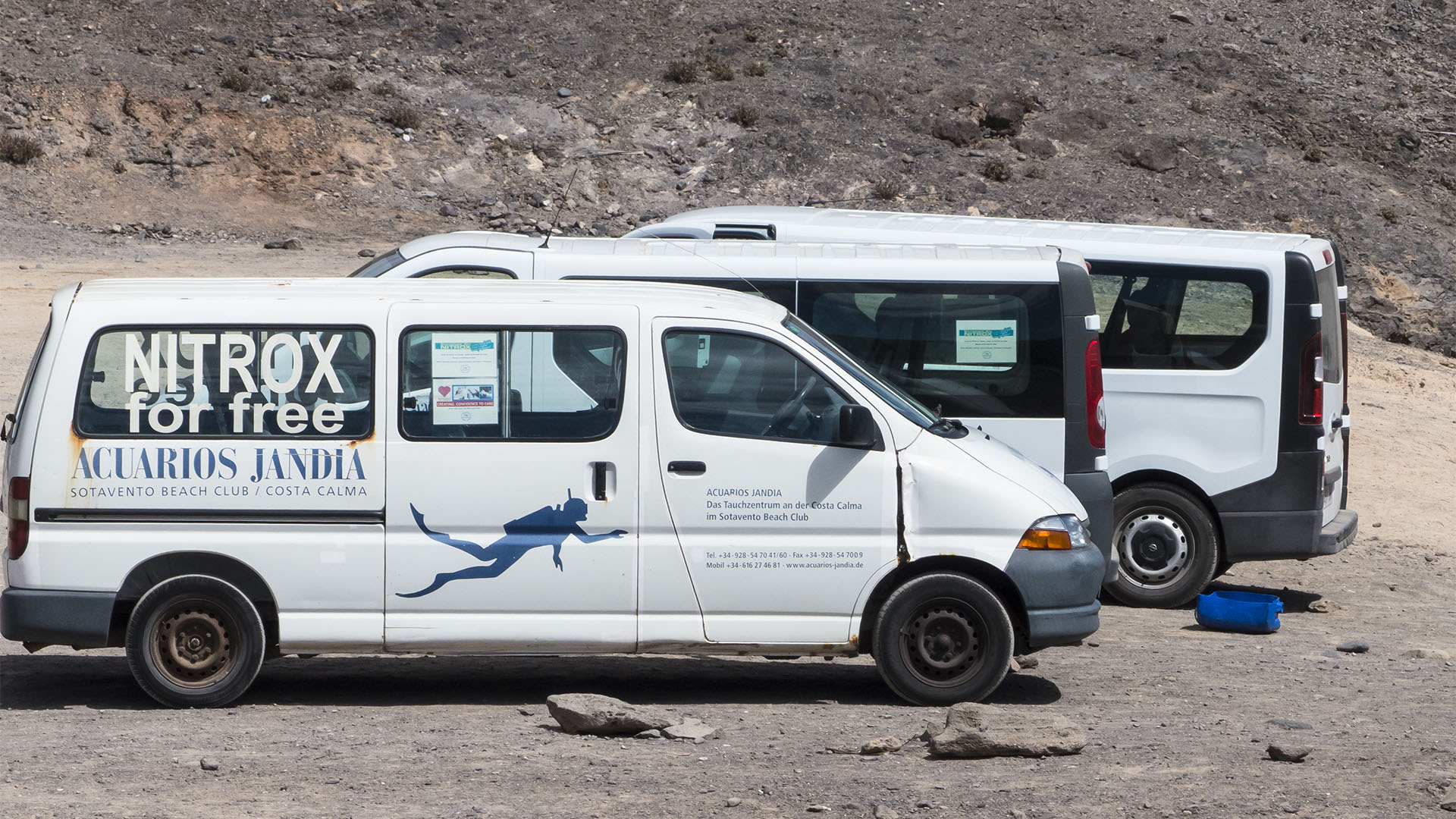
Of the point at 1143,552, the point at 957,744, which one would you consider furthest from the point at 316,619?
the point at 1143,552

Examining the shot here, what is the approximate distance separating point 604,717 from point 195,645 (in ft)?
6.19

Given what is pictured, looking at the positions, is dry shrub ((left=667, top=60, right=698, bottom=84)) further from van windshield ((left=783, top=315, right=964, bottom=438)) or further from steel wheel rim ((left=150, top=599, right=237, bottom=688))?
steel wheel rim ((left=150, top=599, right=237, bottom=688))

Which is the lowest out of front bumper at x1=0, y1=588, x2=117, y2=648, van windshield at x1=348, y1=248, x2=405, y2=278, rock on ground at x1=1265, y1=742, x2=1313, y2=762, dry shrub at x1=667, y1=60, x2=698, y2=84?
rock on ground at x1=1265, y1=742, x2=1313, y2=762

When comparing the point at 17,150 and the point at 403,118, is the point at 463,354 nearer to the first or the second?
the point at 17,150

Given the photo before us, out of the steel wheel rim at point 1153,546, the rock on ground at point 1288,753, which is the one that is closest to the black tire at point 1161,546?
the steel wheel rim at point 1153,546

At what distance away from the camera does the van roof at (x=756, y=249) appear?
28.9 feet

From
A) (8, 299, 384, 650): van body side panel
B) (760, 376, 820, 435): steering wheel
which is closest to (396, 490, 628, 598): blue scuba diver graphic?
(8, 299, 384, 650): van body side panel

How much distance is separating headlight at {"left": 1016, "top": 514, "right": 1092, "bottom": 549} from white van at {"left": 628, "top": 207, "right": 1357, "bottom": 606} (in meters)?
2.99

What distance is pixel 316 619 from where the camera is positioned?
676cm

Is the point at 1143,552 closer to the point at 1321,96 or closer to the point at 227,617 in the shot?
the point at 227,617

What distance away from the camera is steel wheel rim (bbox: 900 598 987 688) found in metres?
6.95

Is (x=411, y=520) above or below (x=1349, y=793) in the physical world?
above

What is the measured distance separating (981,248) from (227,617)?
4.63 m

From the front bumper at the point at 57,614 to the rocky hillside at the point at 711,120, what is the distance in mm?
22814
